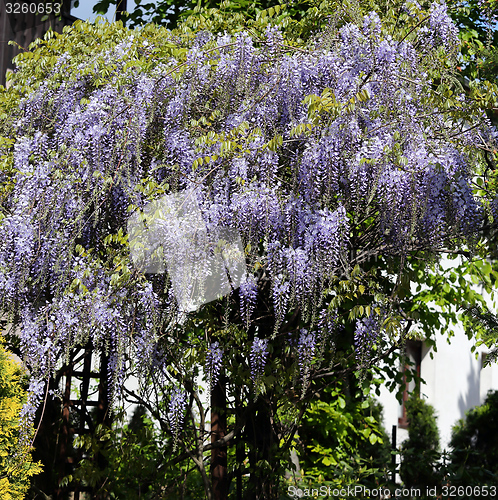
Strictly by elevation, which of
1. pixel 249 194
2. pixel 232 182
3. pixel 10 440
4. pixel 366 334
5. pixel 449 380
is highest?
pixel 232 182

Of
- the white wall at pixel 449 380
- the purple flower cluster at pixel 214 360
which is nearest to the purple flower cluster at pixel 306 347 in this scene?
the purple flower cluster at pixel 214 360

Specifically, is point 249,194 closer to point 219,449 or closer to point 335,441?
point 219,449

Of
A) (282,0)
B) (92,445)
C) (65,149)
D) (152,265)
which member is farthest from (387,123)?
(92,445)

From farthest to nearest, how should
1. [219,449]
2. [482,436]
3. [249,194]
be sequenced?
[482,436]
[219,449]
[249,194]

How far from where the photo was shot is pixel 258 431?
4.12m

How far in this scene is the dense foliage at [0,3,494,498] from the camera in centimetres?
343

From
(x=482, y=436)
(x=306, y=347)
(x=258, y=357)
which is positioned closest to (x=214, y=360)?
(x=258, y=357)

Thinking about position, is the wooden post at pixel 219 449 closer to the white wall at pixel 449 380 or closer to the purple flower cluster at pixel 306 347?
the purple flower cluster at pixel 306 347

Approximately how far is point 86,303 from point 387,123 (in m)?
2.02

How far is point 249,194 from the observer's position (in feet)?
11.2

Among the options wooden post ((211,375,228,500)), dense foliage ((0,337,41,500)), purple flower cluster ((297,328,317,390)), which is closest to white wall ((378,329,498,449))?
wooden post ((211,375,228,500))

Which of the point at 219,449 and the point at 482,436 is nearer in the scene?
the point at 219,449

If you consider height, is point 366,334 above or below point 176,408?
above

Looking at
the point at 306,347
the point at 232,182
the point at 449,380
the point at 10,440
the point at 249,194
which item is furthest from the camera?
the point at 449,380
